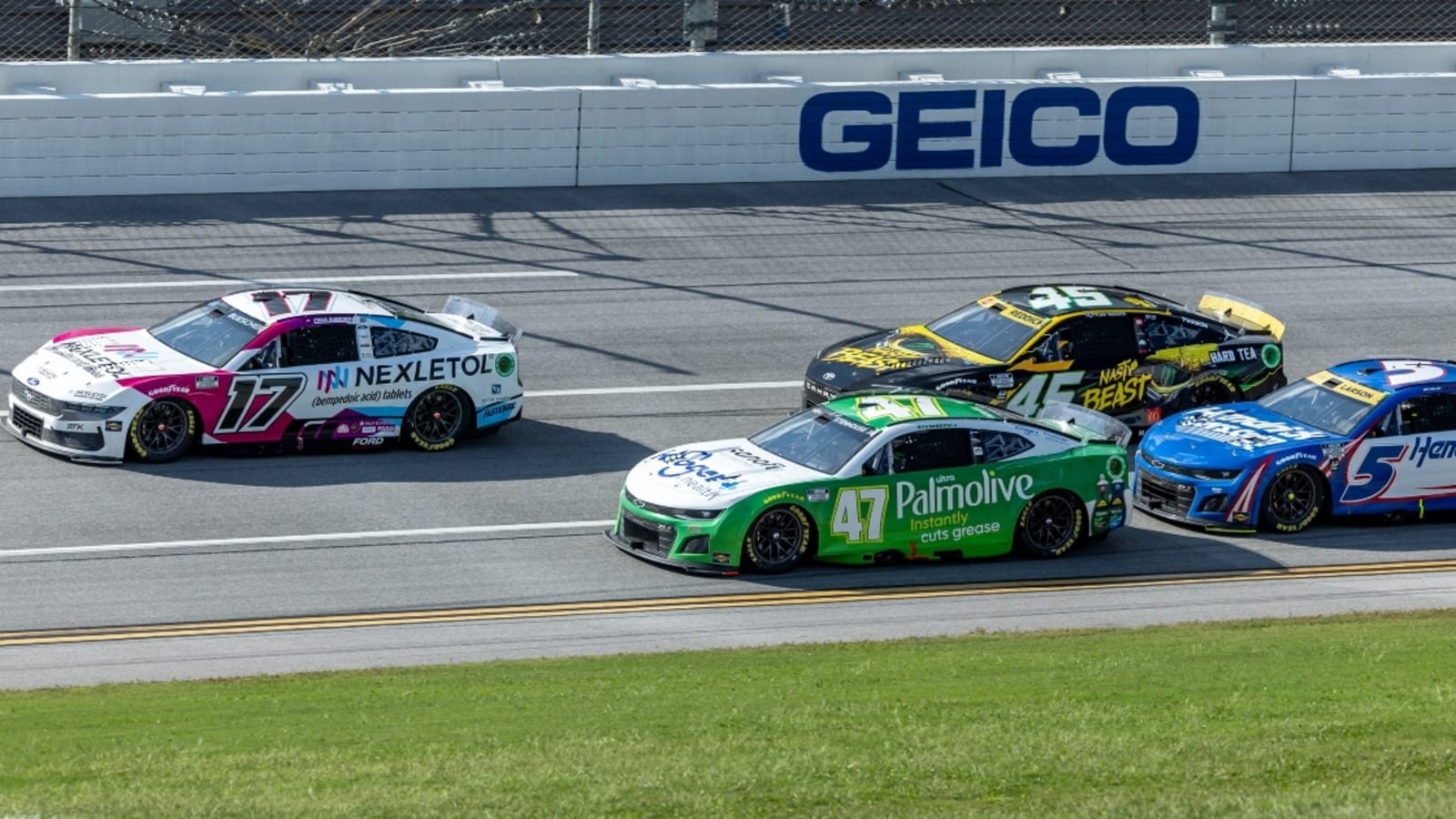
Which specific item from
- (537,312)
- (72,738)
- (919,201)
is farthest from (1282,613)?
(919,201)

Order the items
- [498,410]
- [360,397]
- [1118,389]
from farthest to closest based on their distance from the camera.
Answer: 1. [1118,389]
2. [498,410]
3. [360,397]

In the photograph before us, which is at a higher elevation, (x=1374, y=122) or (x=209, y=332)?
(x=1374, y=122)

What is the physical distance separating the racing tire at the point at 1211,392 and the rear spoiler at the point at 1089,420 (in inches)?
93.4

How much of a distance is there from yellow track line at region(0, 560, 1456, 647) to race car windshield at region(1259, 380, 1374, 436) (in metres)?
1.46

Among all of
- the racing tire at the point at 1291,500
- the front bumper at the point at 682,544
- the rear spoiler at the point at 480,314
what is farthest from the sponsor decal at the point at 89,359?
the racing tire at the point at 1291,500

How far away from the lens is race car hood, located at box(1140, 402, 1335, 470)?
16.8 meters

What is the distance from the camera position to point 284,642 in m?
13.3

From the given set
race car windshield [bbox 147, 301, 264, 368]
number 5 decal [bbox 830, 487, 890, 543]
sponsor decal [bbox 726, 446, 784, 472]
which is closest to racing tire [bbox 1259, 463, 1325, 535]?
number 5 decal [bbox 830, 487, 890, 543]

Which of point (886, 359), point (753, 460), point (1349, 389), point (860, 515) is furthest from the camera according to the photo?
point (886, 359)

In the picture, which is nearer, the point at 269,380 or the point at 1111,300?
the point at 269,380

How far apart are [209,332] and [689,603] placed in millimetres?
5613

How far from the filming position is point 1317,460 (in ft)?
55.0

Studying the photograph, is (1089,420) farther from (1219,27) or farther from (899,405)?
(1219,27)

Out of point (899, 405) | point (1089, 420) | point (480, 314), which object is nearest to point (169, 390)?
point (480, 314)
